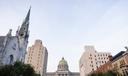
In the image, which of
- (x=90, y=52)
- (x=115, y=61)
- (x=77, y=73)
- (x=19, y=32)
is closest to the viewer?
(x=115, y=61)

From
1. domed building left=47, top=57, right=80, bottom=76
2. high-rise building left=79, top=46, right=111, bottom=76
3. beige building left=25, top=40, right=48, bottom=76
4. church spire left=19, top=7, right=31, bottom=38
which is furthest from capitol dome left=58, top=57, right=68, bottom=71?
church spire left=19, top=7, right=31, bottom=38

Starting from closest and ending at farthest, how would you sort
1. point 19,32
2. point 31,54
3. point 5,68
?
point 5,68, point 19,32, point 31,54

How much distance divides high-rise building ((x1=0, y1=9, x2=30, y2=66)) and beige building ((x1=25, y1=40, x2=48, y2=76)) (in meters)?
73.7

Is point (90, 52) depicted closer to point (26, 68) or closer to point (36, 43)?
point (36, 43)

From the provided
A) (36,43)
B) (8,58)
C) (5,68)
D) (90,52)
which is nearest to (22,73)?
(5,68)

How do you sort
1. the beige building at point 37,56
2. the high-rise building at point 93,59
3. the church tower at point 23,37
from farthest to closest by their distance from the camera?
the beige building at point 37,56, the high-rise building at point 93,59, the church tower at point 23,37

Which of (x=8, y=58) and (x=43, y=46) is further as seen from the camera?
(x=43, y=46)

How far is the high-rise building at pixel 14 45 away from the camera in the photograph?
59094 millimetres

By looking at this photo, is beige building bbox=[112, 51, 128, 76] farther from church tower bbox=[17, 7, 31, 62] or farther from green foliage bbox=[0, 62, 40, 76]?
church tower bbox=[17, 7, 31, 62]

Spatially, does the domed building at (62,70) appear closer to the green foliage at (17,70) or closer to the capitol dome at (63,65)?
the capitol dome at (63,65)

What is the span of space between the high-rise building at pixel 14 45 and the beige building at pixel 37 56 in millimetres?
73724

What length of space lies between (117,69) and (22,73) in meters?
29.5

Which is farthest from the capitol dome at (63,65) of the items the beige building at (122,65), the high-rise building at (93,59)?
the beige building at (122,65)

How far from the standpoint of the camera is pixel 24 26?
78.2 metres
